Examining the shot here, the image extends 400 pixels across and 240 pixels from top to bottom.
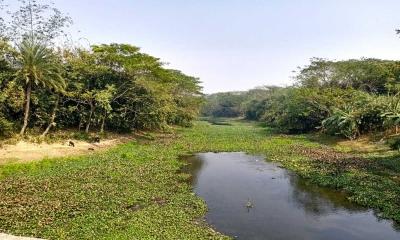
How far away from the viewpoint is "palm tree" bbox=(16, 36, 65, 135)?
31.4m

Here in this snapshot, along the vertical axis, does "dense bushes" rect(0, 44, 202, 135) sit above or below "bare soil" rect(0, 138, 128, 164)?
above

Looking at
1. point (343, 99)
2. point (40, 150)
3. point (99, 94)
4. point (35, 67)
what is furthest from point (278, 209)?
point (343, 99)

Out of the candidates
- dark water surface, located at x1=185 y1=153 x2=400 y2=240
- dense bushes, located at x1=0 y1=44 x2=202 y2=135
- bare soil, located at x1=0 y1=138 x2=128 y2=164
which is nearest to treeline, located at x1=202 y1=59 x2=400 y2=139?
dark water surface, located at x1=185 y1=153 x2=400 y2=240

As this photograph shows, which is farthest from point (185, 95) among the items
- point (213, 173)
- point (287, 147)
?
point (213, 173)

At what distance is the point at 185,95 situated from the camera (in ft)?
233

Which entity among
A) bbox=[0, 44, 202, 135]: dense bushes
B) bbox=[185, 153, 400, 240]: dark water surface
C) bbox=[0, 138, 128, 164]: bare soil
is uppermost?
bbox=[0, 44, 202, 135]: dense bushes

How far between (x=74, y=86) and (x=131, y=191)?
20.6 meters

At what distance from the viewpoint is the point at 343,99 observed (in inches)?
2046

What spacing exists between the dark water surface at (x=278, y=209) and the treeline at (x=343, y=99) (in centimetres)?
1841

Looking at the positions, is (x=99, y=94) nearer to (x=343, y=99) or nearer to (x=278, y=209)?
(x=278, y=209)

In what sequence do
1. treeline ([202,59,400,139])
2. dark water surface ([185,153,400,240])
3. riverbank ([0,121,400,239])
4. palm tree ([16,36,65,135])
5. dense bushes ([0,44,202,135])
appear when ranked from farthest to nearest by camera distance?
1. treeline ([202,59,400,139])
2. dense bushes ([0,44,202,135])
3. palm tree ([16,36,65,135])
4. dark water surface ([185,153,400,240])
5. riverbank ([0,121,400,239])

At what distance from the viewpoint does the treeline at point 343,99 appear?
43.5m

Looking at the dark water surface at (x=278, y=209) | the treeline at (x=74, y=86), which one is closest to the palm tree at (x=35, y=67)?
the treeline at (x=74, y=86)

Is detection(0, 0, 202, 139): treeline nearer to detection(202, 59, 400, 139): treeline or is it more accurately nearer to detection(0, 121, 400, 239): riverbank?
detection(0, 121, 400, 239): riverbank
